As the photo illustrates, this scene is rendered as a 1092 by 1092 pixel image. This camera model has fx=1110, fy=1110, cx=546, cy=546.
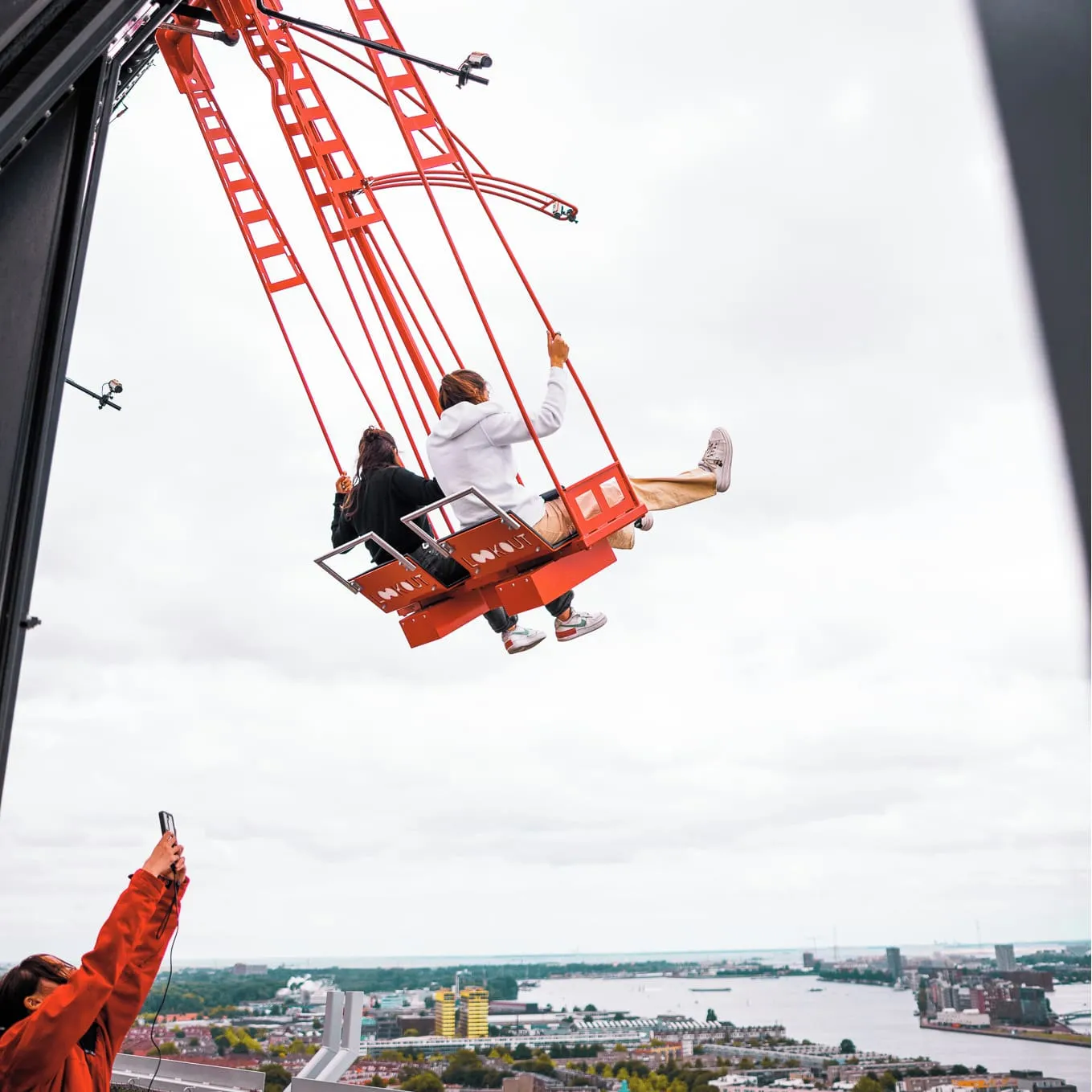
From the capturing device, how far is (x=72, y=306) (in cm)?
373

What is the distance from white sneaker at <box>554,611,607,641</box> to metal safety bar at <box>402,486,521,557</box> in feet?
4.04

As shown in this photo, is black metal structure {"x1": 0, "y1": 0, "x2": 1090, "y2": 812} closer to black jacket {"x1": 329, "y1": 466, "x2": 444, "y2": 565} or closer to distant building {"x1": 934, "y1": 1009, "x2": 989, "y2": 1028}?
black jacket {"x1": 329, "y1": 466, "x2": 444, "y2": 565}

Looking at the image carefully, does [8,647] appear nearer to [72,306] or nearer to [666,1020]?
[72,306]

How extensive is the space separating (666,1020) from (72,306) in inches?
1706

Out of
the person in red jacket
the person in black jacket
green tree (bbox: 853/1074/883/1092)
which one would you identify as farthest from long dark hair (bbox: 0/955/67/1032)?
green tree (bbox: 853/1074/883/1092)

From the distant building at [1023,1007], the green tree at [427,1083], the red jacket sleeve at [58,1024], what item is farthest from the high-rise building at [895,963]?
the red jacket sleeve at [58,1024]

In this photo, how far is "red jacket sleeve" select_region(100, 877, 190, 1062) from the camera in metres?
3.10

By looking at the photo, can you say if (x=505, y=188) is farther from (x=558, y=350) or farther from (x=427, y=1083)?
(x=427, y=1083)

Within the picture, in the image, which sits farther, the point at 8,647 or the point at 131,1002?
the point at 8,647

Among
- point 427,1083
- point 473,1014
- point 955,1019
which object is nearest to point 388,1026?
point 473,1014

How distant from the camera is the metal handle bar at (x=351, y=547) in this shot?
5996 millimetres

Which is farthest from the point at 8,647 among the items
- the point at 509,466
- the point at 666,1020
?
the point at 666,1020

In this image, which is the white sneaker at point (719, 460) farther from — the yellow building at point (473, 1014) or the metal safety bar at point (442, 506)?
the yellow building at point (473, 1014)

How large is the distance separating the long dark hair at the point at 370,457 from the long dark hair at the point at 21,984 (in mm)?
3677
